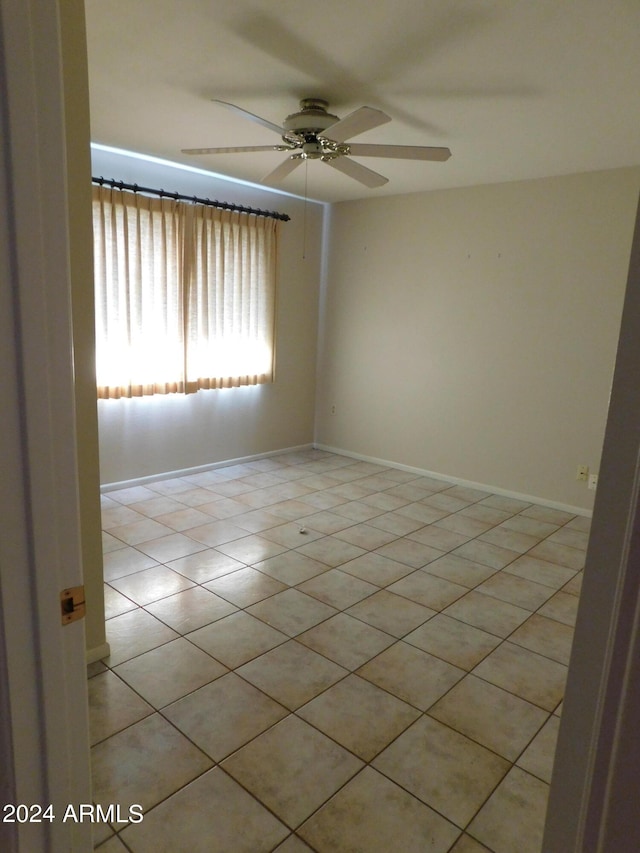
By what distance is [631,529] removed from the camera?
1.57 ft

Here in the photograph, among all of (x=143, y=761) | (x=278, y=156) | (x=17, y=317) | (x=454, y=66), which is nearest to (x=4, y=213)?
(x=17, y=317)

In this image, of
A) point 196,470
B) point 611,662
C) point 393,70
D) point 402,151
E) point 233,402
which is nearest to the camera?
point 611,662

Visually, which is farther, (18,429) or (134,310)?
(134,310)

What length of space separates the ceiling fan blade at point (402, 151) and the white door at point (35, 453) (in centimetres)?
225

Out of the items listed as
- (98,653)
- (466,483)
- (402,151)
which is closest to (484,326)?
(466,483)

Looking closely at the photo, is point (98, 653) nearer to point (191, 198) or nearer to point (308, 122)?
point (308, 122)

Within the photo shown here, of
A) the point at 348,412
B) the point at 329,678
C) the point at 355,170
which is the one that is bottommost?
the point at 329,678

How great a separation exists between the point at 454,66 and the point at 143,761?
9.62ft

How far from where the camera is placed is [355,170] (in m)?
2.99

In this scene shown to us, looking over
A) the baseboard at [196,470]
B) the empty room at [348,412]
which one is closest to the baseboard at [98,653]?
the empty room at [348,412]

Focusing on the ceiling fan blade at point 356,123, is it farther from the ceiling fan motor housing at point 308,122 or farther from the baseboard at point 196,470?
the baseboard at point 196,470

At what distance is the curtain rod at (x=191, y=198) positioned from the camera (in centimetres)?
391

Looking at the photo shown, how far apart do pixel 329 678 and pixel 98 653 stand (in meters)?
0.97

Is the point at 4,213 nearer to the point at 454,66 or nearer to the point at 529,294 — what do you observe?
the point at 454,66
